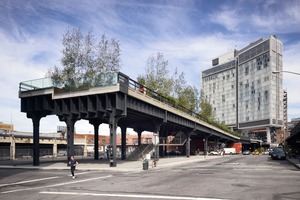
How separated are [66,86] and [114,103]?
7.07 meters

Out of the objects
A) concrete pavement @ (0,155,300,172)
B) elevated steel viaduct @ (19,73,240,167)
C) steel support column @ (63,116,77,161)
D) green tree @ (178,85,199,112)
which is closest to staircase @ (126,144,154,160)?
Result: concrete pavement @ (0,155,300,172)

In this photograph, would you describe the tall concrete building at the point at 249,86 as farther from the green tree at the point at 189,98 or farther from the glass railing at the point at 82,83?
the glass railing at the point at 82,83

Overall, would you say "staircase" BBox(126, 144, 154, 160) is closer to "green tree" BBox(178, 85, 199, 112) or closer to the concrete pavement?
the concrete pavement

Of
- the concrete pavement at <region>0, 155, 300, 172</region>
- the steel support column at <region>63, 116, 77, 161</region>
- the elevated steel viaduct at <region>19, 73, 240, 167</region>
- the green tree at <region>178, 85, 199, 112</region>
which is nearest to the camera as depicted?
the concrete pavement at <region>0, 155, 300, 172</region>

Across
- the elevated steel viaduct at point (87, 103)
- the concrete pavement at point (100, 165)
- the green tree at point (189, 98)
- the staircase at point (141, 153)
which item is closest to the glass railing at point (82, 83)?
the elevated steel viaduct at point (87, 103)

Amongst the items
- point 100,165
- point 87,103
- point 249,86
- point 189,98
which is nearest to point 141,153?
point 100,165

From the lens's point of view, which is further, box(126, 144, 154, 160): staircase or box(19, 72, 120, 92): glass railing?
box(126, 144, 154, 160): staircase

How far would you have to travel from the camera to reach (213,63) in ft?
604

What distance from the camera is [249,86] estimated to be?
148 metres

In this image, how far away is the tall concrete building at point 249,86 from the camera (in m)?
134

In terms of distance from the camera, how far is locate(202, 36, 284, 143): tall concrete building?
134250 mm

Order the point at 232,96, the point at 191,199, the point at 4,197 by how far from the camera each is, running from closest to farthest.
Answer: the point at 191,199, the point at 4,197, the point at 232,96

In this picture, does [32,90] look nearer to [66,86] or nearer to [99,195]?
[66,86]

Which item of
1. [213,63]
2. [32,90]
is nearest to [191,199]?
[32,90]
